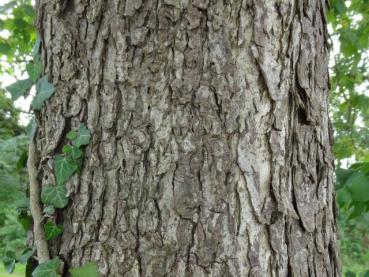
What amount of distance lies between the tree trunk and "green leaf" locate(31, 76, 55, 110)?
51mm

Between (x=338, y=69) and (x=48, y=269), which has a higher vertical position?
(x=338, y=69)

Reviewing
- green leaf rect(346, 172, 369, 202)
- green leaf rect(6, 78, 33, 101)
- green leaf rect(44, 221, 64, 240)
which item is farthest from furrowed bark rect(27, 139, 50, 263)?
green leaf rect(346, 172, 369, 202)

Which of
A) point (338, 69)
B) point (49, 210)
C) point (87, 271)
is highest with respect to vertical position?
point (338, 69)

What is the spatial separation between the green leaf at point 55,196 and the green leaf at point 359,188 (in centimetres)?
85

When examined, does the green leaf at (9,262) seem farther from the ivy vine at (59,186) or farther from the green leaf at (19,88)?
the green leaf at (19,88)

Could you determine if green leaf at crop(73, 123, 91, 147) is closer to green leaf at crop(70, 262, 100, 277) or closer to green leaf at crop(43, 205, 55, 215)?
green leaf at crop(43, 205, 55, 215)

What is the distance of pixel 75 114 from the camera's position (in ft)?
3.40

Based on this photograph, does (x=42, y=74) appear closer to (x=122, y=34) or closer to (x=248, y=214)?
(x=122, y=34)

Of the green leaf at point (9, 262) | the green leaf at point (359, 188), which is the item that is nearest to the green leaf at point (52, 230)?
the green leaf at point (9, 262)

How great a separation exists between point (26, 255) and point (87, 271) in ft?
0.68

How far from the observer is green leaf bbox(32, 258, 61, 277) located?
100 centimetres

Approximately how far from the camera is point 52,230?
1031mm

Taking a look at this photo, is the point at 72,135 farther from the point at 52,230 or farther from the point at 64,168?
the point at 52,230

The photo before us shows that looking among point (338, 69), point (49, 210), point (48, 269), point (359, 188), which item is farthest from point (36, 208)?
point (338, 69)
